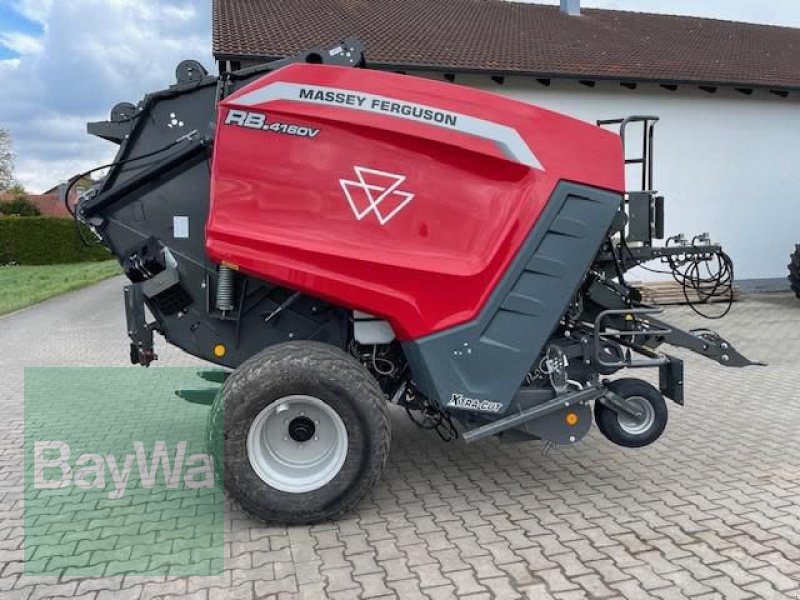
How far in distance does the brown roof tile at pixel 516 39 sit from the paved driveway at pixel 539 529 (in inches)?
337

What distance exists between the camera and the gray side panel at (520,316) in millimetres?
3582

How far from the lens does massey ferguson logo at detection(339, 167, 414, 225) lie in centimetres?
350

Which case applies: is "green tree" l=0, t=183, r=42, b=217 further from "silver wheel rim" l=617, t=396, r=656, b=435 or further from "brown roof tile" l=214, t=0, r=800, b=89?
"silver wheel rim" l=617, t=396, r=656, b=435

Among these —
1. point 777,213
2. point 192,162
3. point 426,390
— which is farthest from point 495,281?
point 777,213

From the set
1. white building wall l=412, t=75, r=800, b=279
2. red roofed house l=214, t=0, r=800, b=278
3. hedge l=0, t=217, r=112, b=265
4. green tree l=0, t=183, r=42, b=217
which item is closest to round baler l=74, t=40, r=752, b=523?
red roofed house l=214, t=0, r=800, b=278

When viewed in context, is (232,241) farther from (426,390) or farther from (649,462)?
(649,462)

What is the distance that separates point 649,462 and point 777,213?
11332mm

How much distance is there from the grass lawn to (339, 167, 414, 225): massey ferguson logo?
33.1ft

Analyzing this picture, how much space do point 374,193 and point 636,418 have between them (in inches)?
82.6

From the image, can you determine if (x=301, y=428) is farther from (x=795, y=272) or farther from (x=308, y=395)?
(x=795, y=272)

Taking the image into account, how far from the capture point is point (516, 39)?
1441cm

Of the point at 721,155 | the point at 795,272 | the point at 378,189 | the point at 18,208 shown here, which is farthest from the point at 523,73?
the point at 18,208

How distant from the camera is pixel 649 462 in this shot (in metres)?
4.45

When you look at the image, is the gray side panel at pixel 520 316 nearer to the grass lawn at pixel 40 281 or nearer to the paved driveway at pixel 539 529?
the paved driveway at pixel 539 529
